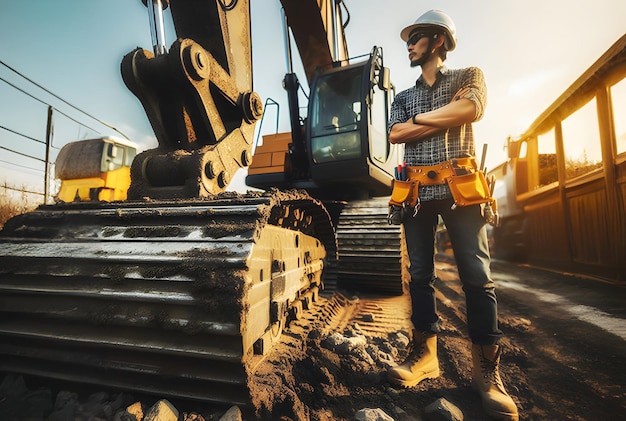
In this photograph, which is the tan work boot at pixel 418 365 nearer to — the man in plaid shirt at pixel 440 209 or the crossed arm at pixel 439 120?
the man in plaid shirt at pixel 440 209

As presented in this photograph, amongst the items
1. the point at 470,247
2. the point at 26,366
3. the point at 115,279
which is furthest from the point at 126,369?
the point at 470,247

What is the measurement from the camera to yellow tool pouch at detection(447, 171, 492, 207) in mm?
1746

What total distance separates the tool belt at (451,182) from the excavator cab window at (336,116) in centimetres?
202

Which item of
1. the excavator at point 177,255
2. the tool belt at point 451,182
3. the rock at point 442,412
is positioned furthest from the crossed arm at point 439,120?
the rock at point 442,412

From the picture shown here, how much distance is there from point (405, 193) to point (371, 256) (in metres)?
1.78

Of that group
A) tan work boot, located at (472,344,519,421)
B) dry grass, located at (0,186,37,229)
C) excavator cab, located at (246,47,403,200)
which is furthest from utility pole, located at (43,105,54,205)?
tan work boot, located at (472,344,519,421)

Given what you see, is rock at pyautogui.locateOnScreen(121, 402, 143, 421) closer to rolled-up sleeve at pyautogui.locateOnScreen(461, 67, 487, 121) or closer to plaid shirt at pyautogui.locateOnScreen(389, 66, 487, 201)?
plaid shirt at pyautogui.locateOnScreen(389, 66, 487, 201)

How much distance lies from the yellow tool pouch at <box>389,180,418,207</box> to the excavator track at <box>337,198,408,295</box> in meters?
1.69

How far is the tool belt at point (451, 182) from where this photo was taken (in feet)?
5.77

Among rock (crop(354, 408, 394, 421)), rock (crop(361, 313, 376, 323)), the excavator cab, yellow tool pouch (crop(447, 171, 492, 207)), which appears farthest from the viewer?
the excavator cab

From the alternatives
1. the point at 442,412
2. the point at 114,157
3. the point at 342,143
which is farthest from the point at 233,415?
the point at 114,157

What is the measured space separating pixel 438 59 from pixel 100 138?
9.11 meters

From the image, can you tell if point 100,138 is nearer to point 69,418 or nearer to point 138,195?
point 138,195

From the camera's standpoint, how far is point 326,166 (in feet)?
13.4
